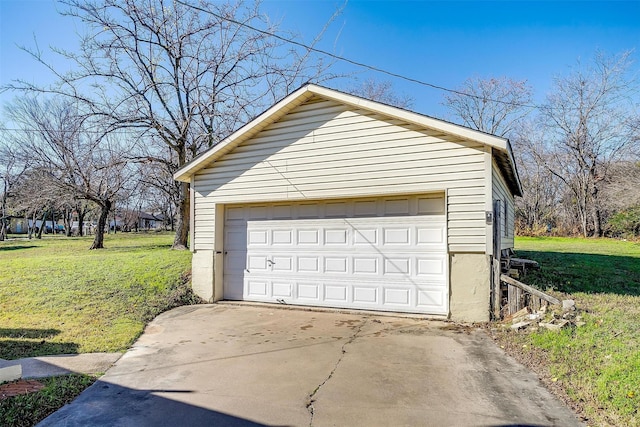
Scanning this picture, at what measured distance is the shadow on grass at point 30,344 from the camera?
5242 millimetres

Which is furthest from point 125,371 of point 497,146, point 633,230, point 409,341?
point 633,230

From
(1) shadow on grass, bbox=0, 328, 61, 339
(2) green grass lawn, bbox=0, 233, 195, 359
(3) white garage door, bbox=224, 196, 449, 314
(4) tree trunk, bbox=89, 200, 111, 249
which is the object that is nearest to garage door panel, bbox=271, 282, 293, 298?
(3) white garage door, bbox=224, 196, 449, 314

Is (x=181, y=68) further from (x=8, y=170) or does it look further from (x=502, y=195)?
(x=8, y=170)

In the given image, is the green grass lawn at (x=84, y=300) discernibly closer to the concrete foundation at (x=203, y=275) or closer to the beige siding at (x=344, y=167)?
the concrete foundation at (x=203, y=275)

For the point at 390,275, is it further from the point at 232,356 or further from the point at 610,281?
the point at 610,281

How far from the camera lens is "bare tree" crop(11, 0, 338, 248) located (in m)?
13.2

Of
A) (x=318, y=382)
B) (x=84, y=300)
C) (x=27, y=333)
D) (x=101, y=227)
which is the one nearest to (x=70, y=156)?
(x=101, y=227)

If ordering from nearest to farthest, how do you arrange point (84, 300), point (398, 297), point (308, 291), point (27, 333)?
point (27, 333)
point (398, 297)
point (84, 300)
point (308, 291)

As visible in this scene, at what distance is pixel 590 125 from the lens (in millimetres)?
26391

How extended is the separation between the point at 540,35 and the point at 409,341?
419 inches

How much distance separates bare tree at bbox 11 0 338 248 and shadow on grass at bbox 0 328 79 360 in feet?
29.8

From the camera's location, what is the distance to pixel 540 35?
11.2 m

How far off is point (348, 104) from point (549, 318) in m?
5.08

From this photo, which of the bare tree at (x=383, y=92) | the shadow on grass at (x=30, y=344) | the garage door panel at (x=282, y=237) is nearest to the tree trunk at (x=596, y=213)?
the bare tree at (x=383, y=92)
